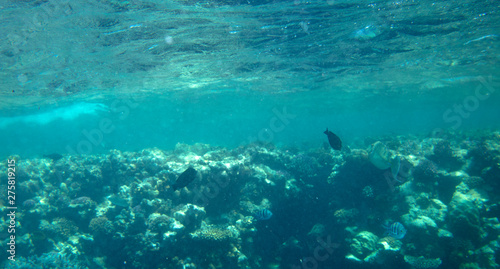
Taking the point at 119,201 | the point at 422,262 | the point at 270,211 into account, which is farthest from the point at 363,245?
the point at 119,201

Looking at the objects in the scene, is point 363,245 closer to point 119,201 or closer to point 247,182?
point 247,182

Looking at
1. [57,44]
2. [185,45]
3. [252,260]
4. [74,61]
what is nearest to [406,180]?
[252,260]

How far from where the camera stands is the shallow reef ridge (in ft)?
24.7

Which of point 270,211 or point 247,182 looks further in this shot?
point 247,182

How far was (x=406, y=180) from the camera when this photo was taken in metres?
10.2

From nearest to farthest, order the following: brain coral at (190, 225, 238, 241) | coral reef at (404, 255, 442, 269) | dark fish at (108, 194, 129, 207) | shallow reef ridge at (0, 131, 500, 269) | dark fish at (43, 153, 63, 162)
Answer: coral reef at (404, 255, 442, 269), brain coral at (190, 225, 238, 241), shallow reef ridge at (0, 131, 500, 269), dark fish at (108, 194, 129, 207), dark fish at (43, 153, 63, 162)

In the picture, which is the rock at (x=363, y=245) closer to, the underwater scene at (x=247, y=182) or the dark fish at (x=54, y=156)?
the underwater scene at (x=247, y=182)

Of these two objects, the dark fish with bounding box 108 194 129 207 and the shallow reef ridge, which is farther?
the dark fish with bounding box 108 194 129 207

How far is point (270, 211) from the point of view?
8500 millimetres

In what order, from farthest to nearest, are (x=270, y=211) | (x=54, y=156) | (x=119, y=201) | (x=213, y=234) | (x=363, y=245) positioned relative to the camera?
(x=54, y=156), (x=119, y=201), (x=270, y=211), (x=363, y=245), (x=213, y=234)

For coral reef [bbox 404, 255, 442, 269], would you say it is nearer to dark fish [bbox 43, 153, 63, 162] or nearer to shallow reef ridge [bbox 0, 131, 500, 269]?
shallow reef ridge [bbox 0, 131, 500, 269]

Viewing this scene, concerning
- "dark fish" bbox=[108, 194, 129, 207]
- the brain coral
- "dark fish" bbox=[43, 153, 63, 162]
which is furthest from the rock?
"dark fish" bbox=[43, 153, 63, 162]

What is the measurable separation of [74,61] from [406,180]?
19591 mm

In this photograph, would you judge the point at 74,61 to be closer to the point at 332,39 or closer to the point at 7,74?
the point at 7,74
